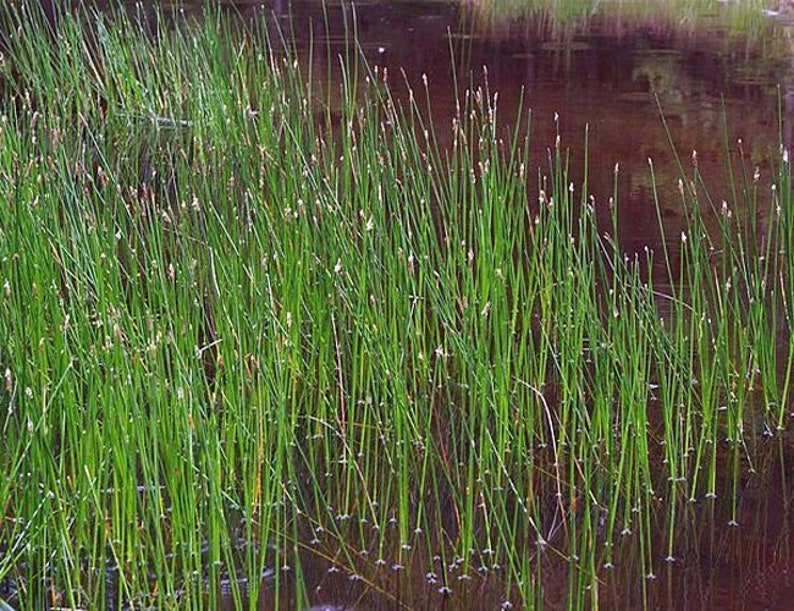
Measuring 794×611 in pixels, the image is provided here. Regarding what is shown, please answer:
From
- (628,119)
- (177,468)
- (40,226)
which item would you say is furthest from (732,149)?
(177,468)

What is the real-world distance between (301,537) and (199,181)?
147 cm

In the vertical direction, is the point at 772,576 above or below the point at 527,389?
below

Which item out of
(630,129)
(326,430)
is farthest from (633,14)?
(326,430)

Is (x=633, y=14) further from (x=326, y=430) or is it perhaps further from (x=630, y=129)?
(x=326, y=430)

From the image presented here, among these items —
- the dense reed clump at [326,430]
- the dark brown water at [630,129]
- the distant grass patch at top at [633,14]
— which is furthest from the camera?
the distant grass patch at top at [633,14]

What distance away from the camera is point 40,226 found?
2.52 metres

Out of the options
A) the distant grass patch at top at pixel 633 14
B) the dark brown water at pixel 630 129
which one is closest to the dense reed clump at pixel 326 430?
the dark brown water at pixel 630 129

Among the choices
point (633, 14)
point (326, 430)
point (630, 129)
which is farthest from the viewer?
point (633, 14)

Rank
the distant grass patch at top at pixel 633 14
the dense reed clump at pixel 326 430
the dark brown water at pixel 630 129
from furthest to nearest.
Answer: the distant grass patch at top at pixel 633 14 < the dark brown water at pixel 630 129 < the dense reed clump at pixel 326 430

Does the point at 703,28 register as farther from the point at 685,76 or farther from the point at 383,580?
the point at 383,580

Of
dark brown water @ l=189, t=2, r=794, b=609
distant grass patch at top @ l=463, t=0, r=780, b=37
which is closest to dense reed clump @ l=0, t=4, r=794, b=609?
dark brown water @ l=189, t=2, r=794, b=609

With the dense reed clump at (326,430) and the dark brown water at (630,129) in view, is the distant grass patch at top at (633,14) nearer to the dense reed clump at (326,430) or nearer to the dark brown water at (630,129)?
the dark brown water at (630,129)

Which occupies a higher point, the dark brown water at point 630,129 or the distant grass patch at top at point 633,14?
the distant grass patch at top at point 633,14

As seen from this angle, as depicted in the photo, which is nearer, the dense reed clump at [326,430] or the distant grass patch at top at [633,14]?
the dense reed clump at [326,430]
